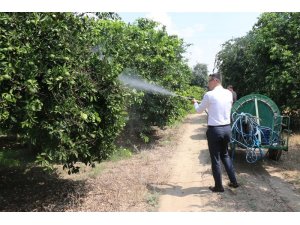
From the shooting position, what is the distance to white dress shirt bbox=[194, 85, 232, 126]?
6.38 meters

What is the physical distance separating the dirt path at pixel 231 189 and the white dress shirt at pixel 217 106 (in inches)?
51.8

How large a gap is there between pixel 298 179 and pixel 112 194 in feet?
12.8

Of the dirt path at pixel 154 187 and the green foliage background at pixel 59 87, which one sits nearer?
the green foliage background at pixel 59 87

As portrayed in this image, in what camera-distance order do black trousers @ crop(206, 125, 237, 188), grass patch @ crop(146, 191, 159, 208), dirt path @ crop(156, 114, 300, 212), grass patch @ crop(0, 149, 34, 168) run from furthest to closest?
1. grass patch @ crop(0, 149, 34, 168)
2. black trousers @ crop(206, 125, 237, 188)
3. grass patch @ crop(146, 191, 159, 208)
4. dirt path @ crop(156, 114, 300, 212)

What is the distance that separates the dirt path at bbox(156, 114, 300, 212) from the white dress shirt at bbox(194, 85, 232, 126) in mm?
1317

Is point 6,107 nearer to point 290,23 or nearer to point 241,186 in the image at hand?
point 241,186

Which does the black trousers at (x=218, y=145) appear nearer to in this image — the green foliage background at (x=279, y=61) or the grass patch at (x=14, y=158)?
the grass patch at (x=14, y=158)

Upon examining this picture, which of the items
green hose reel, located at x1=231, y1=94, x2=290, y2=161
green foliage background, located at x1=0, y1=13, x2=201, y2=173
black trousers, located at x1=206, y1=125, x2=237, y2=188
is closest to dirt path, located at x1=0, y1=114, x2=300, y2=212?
black trousers, located at x1=206, y1=125, x2=237, y2=188

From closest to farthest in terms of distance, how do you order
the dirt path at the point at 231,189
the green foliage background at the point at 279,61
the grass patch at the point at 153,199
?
1. the dirt path at the point at 231,189
2. the grass patch at the point at 153,199
3. the green foliage background at the point at 279,61

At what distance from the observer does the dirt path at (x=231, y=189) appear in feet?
19.4

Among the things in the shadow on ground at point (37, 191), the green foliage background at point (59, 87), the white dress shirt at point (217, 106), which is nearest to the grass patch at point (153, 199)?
the green foliage background at point (59, 87)

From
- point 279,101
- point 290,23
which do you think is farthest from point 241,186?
point 290,23

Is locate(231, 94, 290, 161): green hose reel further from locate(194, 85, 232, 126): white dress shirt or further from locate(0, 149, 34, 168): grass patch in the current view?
locate(0, 149, 34, 168): grass patch

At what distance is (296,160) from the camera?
9250 millimetres
